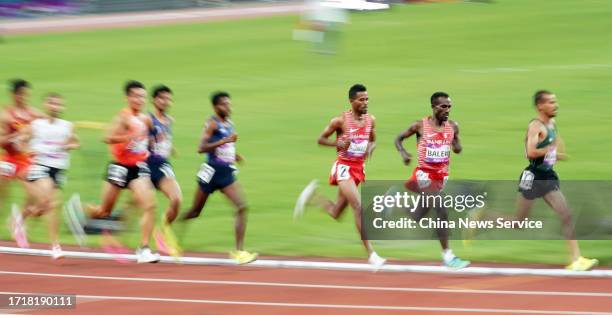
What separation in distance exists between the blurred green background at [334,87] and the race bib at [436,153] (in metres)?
1.51

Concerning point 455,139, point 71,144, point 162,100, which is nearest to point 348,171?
point 455,139

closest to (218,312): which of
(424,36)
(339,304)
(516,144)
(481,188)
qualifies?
(339,304)

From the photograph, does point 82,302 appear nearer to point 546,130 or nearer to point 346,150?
point 346,150

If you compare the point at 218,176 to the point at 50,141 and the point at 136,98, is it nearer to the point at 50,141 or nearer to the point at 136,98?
the point at 136,98

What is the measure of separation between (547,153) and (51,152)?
18.0 feet

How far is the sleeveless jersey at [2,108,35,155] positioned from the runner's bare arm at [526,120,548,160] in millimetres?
5725

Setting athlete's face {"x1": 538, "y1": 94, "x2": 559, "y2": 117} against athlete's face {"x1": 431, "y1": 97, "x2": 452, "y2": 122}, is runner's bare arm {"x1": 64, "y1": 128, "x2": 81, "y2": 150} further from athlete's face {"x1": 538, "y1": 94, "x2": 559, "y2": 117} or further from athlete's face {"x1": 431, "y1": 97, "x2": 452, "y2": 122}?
athlete's face {"x1": 538, "y1": 94, "x2": 559, "y2": 117}

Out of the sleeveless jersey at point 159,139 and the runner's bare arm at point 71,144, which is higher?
the sleeveless jersey at point 159,139

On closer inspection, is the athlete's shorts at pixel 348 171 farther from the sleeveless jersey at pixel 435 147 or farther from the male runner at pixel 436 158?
the sleeveless jersey at pixel 435 147

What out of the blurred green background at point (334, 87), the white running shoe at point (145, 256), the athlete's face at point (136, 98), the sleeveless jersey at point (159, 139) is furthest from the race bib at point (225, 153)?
the blurred green background at point (334, 87)

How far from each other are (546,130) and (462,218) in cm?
164

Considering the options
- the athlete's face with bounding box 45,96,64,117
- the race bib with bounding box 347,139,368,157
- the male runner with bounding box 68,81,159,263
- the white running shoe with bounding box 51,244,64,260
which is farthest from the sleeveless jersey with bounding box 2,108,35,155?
the race bib with bounding box 347,139,368,157

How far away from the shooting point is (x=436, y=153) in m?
12.4

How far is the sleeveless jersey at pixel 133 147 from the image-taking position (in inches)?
504
